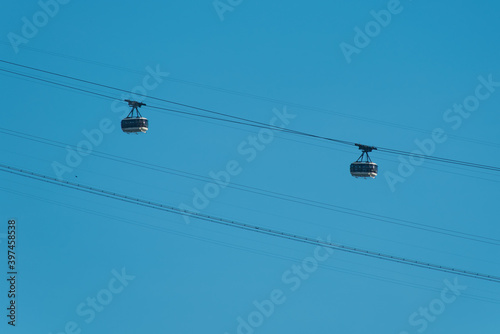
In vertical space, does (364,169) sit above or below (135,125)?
above

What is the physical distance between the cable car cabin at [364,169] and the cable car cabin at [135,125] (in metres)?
14.6

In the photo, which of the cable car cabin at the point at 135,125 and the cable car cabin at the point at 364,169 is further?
the cable car cabin at the point at 364,169

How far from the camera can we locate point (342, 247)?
514 feet

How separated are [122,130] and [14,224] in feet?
33.5

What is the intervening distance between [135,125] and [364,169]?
16.0 metres

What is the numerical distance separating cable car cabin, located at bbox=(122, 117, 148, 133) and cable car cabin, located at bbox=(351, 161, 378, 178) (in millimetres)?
14636

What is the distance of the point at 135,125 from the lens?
161m

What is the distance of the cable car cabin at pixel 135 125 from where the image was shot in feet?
528

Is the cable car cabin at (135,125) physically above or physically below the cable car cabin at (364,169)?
below

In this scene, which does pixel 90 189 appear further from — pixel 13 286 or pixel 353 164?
pixel 353 164

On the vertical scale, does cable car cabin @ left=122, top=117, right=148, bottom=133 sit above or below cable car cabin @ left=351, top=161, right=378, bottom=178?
below

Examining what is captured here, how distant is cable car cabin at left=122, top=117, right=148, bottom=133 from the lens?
161m

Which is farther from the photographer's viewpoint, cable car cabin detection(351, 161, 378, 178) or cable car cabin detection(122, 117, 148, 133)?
cable car cabin detection(351, 161, 378, 178)

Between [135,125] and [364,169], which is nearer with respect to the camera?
[135,125]
